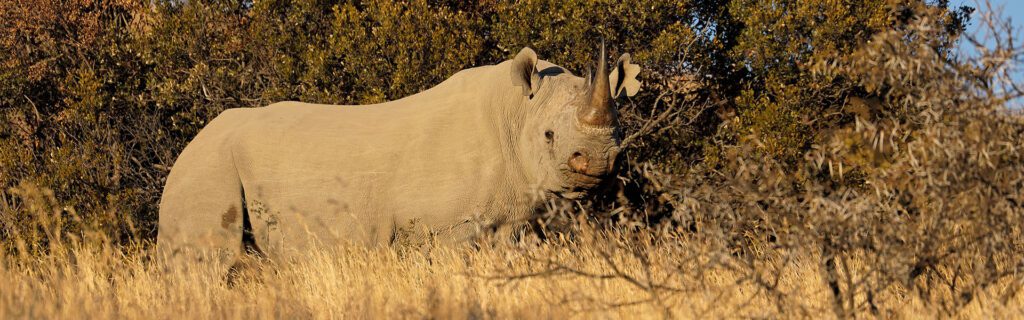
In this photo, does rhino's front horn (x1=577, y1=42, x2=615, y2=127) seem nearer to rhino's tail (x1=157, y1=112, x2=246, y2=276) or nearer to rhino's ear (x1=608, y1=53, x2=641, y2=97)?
rhino's ear (x1=608, y1=53, x2=641, y2=97)

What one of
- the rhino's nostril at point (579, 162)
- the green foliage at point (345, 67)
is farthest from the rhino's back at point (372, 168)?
the green foliage at point (345, 67)

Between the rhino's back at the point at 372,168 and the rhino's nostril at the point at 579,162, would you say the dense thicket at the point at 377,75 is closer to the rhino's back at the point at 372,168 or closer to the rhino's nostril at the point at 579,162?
the rhino's nostril at the point at 579,162

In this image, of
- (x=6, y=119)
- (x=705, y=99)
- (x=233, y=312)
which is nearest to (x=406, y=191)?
(x=233, y=312)

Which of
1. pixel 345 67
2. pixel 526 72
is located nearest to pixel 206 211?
pixel 526 72

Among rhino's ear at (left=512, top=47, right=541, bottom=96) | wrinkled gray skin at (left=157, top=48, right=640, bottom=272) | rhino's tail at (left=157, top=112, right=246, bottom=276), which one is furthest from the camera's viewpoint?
rhino's tail at (left=157, top=112, right=246, bottom=276)

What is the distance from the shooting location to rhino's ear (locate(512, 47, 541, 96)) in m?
8.52

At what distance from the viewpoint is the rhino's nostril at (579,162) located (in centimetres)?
819

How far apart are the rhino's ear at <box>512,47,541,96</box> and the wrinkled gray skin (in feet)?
0.03

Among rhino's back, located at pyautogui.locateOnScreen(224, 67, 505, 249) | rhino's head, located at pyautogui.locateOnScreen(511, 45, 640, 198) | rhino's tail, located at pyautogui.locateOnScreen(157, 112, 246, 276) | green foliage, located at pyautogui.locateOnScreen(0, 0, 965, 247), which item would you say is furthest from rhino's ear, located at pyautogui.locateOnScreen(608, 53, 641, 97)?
rhino's tail, located at pyautogui.locateOnScreen(157, 112, 246, 276)

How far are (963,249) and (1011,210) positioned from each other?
35cm

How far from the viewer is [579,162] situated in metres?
8.20

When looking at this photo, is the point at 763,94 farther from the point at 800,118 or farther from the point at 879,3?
the point at 879,3

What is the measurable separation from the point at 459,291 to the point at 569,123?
5.79 ft

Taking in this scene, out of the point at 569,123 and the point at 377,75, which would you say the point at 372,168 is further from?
the point at 377,75
